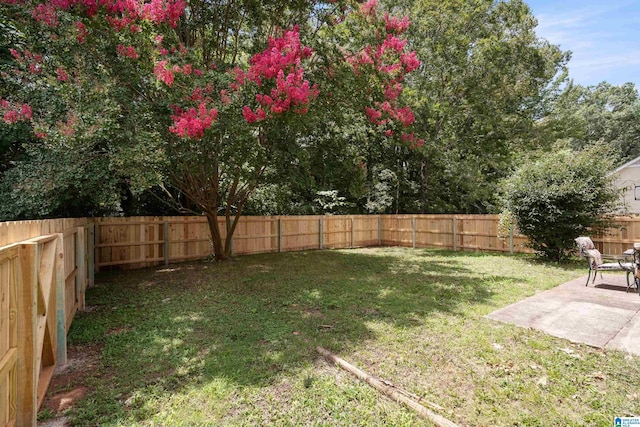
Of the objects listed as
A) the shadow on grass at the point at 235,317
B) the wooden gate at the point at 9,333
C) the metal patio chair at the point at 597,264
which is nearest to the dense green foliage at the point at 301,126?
the shadow on grass at the point at 235,317

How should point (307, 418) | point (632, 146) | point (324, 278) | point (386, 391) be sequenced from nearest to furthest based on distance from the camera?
point (307, 418) < point (386, 391) < point (324, 278) < point (632, 146)

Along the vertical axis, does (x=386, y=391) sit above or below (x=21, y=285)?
below

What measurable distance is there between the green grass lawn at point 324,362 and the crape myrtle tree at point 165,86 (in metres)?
2.61

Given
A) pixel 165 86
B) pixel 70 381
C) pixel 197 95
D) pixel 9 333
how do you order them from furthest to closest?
pixel 165 86 → pixel 197 95 → pixel 70 381 → pixel 9 333

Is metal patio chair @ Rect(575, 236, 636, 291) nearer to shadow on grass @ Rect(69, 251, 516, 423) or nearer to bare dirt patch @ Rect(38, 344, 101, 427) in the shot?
shadow on grass @ Rect(69, 251, 516, 423)

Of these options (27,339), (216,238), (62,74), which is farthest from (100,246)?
(27,339)

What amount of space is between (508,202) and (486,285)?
12.8 feet

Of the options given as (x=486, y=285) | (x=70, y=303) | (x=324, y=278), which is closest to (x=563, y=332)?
(x=486, y=285)

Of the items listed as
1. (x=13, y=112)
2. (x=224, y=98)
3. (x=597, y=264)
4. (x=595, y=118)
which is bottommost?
(x=597, y=264)

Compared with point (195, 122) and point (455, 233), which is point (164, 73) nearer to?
point (195, 122)

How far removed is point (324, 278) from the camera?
697 centimetres

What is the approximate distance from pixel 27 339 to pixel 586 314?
5.76m

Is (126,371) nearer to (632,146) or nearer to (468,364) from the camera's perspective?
(468,364)

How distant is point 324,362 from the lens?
10.3 feet
